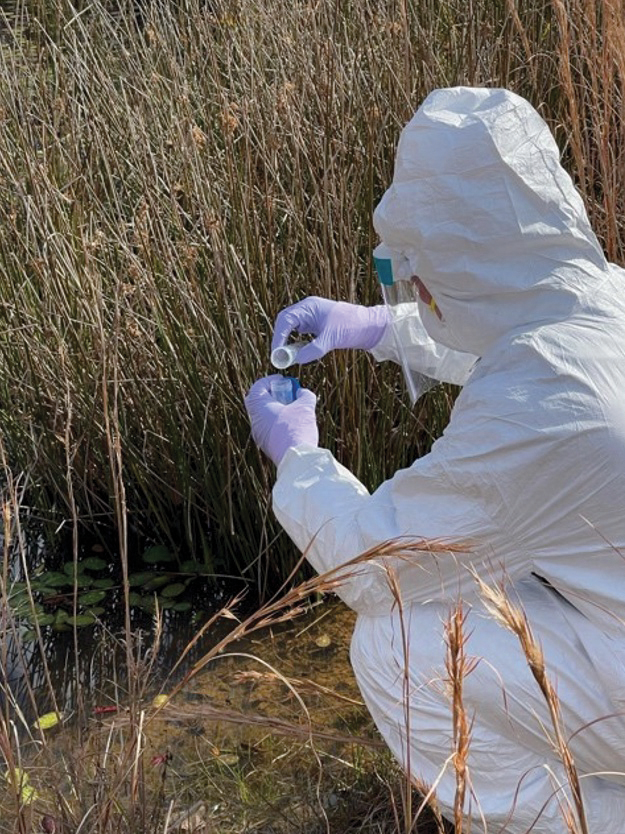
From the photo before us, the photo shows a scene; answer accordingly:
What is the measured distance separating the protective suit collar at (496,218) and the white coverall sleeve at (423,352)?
50 cm

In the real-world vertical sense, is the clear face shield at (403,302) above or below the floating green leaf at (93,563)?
above

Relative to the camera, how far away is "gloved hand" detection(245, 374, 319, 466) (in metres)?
1.94

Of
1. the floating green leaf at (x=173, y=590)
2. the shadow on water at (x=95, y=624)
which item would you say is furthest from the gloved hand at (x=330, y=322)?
the floating green leaf at (x=173, y=590)

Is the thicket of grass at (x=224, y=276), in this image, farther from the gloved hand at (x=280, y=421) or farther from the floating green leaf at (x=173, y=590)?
the gloved hand at (x=280, y=421)

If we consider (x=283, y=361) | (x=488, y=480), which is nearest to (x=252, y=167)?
(x=283, y=361)

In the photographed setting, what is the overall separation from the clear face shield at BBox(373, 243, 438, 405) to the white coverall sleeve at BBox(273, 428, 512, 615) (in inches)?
10.9

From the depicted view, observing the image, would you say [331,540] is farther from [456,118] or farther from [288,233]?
[288,233]

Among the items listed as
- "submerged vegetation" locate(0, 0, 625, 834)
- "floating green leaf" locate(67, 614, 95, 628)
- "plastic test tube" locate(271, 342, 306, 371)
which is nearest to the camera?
"plastic test tube" locate(271, 342, 306, 371)

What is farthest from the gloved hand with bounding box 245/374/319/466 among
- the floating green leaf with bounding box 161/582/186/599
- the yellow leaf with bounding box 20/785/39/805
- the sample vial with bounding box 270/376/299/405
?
the floating green leaf with bounding box 161/582/186/599

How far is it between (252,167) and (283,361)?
90cm

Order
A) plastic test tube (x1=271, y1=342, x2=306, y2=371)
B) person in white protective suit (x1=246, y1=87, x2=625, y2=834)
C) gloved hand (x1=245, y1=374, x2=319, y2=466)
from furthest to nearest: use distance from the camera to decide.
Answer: plastic test tube (x1=271, y1=342, x2=306, y2=371)
gloved hand (x1=245, y1=374, x2=319, y2=466)
person in white protective suit (x1=246, y1=87, x2=625, y2=834)

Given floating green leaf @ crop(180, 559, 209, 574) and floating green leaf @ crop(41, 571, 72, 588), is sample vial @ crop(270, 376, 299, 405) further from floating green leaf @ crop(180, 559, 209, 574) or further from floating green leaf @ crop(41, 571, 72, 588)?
floating green leaf @ crop(41, 571, 72, 588)

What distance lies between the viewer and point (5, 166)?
8.82 ft

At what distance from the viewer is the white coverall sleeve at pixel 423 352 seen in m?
2.13
